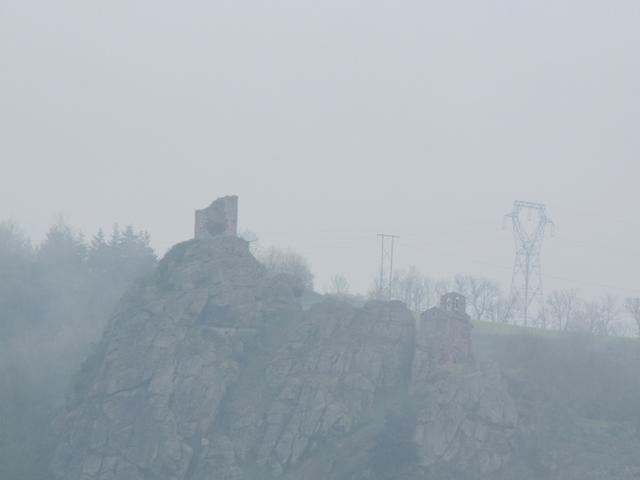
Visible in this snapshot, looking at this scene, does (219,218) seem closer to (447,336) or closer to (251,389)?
(251,389)

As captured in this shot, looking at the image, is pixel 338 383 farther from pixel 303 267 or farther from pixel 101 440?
pixel 303 267

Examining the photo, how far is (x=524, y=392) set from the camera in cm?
5534

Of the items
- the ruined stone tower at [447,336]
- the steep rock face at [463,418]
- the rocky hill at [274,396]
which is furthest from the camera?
the ruined stone tower at [447,336]

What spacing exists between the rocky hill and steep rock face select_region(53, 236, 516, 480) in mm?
68

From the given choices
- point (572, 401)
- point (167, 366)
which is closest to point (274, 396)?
point (167, 366)

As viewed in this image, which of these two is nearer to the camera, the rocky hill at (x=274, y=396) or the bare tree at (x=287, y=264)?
the rocky hill at (x=274, y=396)

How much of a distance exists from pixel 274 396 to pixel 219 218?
1167cm

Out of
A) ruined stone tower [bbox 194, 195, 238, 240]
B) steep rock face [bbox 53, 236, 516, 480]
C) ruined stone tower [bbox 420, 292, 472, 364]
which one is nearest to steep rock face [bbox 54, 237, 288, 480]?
steep rock face [bbox 53, 236, 516, 480]

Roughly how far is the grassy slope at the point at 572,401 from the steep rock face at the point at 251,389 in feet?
6.44

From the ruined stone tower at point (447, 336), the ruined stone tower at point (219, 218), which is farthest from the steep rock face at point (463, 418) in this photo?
the ruined stone tower at point (219, 218)

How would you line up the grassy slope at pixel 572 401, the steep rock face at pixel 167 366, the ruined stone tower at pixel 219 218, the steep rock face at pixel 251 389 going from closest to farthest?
1. the grassy slope at pixel 572 401
2. the steep rock face at pixel 251 389
3. the steep rock face at pixel 167 366
4. the ruined stone tower at pixel 219 218

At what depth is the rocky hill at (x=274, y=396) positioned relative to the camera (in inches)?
2012

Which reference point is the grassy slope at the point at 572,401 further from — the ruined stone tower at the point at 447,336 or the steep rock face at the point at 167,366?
the steep rock face at the point at 167,366

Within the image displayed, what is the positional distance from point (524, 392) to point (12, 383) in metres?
27.0
